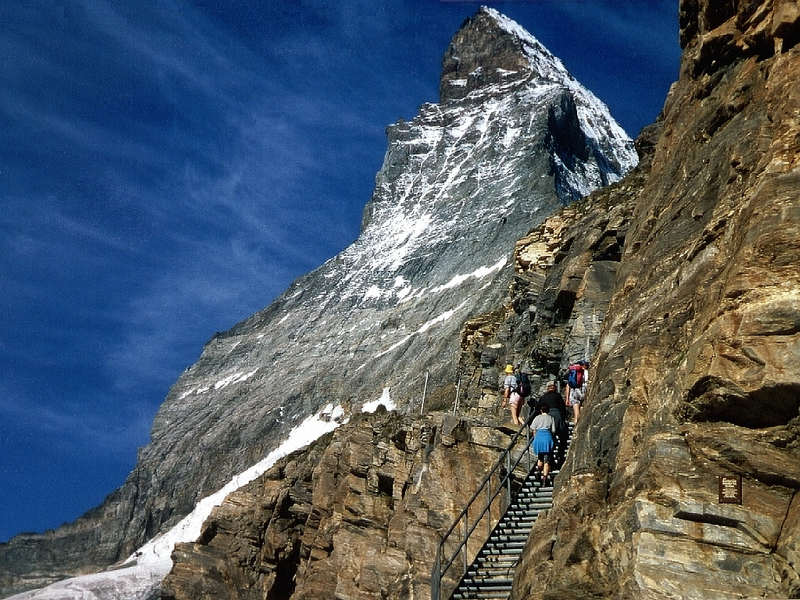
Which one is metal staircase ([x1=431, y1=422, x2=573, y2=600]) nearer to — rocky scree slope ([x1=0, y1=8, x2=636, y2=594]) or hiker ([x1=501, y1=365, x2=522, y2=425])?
hiker ([x1=501, y1=365, x2=522, y2=425])

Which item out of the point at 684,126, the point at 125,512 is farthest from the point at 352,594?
the point at 125,512

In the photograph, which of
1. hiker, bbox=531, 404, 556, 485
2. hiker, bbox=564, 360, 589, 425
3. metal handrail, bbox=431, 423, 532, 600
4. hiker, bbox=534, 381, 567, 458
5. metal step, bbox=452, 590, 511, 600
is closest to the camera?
metal step, bbox=452, 590, 511, 600

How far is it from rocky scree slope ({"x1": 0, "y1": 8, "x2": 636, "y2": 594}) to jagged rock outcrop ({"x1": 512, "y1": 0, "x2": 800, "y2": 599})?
186 ft

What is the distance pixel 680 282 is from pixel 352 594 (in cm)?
1587

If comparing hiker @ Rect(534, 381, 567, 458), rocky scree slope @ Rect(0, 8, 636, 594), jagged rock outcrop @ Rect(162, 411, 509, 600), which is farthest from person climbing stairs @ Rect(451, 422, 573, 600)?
rocky scree slope @ Rect(0, 8, 636, 594)

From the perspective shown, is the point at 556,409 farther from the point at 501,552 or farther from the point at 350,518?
the point at 350,518

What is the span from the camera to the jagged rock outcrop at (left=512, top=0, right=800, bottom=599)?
7.22 m

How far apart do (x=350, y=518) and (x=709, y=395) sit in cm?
1923

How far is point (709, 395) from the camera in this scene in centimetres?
777

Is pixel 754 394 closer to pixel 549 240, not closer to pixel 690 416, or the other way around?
pixel 690 416

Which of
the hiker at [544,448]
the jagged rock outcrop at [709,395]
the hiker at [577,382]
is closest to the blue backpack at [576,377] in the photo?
the hiker at [577,382]

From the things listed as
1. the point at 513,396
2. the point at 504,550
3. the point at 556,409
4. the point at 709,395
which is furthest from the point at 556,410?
the point at 709,395

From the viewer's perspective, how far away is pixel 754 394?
7.41m

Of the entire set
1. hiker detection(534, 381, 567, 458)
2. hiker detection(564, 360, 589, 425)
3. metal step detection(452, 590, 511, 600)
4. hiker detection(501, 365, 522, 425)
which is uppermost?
hiker detection(501, 365, 522, 425)
